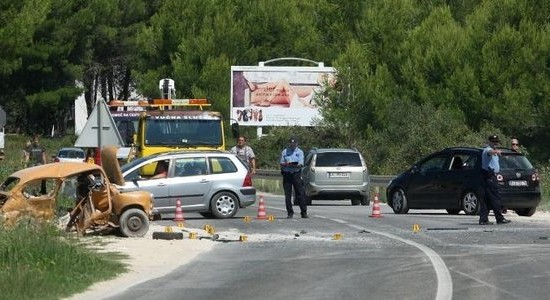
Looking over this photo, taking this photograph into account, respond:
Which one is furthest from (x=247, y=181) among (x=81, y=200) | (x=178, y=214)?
(x=81, y=200)

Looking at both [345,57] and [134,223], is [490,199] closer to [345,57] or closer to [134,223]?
[134,223]

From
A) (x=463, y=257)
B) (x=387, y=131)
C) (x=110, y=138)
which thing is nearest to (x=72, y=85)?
(x=387, y=131)

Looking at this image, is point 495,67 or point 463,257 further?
point 495,67

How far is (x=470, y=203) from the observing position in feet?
93.4

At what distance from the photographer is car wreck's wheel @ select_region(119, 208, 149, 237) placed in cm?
2183

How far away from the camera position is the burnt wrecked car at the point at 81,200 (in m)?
21.1

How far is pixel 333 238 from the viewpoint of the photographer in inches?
874

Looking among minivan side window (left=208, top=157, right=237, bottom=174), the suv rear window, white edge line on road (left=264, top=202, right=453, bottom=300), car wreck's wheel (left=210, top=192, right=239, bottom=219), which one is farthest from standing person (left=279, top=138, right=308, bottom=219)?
the suv rear window

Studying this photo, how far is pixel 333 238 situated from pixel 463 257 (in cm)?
401

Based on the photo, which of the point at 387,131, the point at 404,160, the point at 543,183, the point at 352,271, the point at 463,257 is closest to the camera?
the point at 352,271

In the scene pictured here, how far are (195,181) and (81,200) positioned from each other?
6090mm

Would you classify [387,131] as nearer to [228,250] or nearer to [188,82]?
[188,82]

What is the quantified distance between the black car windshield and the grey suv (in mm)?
7154

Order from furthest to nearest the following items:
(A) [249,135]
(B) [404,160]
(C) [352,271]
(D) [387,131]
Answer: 1. (A) [249,135]
2. (D) [387,131]
3. (B) [404,160]
4. (C) [352,271]
